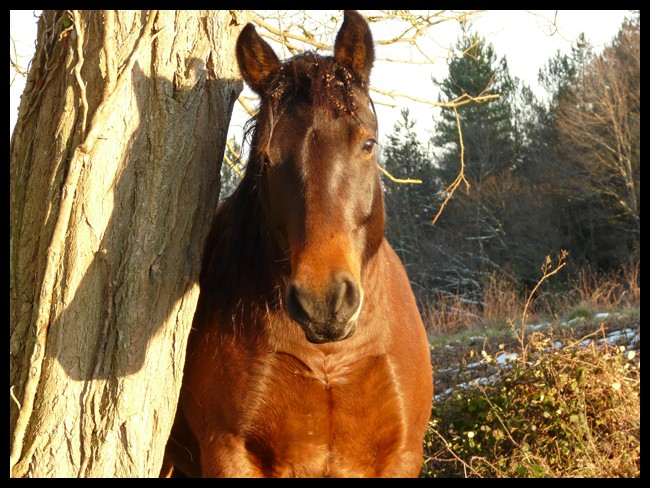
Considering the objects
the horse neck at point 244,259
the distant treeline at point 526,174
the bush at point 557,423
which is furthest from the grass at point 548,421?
the distant treeline at point 526,174

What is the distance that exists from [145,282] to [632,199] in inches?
1087

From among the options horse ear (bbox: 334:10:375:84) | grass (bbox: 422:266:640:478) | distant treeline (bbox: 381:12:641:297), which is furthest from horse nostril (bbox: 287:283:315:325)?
distant treeline (bbox: 381:12:641:297)

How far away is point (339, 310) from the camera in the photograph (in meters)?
2.69

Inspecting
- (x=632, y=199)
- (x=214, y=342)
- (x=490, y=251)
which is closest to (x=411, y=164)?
(x=490, y=251)

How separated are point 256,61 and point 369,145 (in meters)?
0.77

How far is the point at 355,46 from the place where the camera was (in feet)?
11.0

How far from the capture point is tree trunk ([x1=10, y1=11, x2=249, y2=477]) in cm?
316

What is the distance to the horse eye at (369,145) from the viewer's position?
3174mm

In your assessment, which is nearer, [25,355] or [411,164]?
[25,355]

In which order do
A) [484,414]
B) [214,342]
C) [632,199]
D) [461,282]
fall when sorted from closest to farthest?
1. [214,342]
2. [484,414]
3. [632,199]
4. [461,282]

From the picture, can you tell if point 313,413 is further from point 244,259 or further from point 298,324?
point 244,259

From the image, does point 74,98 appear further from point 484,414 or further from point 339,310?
point 484,414

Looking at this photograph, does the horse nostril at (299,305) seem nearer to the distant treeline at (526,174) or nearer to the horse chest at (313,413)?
the horse chest at (313,413)

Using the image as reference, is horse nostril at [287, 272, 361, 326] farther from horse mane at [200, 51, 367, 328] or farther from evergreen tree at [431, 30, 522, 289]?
evergreen tree at [431, 30, 522, 289]
